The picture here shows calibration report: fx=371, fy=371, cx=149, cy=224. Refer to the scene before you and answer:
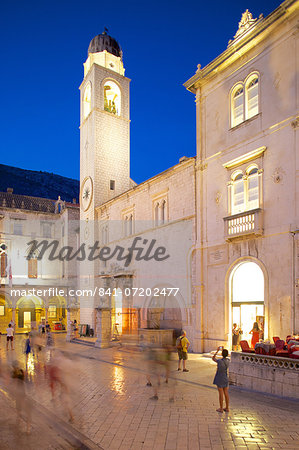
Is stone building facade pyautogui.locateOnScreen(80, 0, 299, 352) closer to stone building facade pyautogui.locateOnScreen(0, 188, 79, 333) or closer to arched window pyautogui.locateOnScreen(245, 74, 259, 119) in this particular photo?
arched window pyautogui.locateOnScreen(245, 74, 259, 119)

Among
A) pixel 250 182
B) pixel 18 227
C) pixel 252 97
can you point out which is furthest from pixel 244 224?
pixel 18 227

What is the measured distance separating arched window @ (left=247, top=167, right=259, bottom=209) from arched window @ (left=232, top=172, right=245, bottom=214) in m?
0.37

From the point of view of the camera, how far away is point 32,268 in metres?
42.1

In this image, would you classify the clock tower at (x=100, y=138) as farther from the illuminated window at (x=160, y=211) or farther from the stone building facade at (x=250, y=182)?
the stone building facade at (x=250, y=182)

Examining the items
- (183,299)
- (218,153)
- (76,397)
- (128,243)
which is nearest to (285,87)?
(218,153)

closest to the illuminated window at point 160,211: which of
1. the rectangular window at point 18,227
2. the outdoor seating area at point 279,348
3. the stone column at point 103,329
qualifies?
the stone column at point 103,329

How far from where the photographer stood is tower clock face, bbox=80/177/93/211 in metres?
31.9

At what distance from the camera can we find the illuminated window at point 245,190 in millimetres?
16484

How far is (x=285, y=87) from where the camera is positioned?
1523 cm

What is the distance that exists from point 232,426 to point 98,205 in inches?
987

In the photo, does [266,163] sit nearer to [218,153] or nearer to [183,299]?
[218,153]

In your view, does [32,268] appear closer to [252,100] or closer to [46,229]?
[46,229]

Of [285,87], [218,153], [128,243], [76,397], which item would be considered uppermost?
[285,87]

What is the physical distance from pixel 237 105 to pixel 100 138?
629 inches
